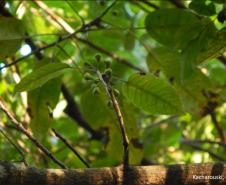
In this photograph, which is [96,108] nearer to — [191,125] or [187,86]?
[187,86]

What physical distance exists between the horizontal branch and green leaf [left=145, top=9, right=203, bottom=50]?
34cm

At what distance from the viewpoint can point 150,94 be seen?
1.36 metres

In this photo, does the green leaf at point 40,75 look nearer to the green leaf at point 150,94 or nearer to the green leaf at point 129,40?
the green leaf at point 150,94

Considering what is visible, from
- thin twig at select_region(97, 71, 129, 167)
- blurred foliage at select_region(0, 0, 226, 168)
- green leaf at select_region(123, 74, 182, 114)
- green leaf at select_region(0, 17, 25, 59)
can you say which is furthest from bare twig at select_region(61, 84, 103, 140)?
thin twig at select_region(97, 71, 129, 167)

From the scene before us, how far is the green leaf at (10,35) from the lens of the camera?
1.43 metres

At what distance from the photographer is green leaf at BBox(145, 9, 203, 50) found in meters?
1.33

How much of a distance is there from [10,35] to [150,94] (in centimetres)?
42

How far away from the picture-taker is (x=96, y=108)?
67.4 inches

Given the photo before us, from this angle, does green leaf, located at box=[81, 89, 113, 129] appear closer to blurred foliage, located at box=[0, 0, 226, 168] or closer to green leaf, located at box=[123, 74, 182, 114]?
blurred foliage, located at box=[0, 0, 226, 168]

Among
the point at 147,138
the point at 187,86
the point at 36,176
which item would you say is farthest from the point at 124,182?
the point at 147,138

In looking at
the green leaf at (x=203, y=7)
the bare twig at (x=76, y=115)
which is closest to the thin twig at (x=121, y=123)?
the green leaf at (x=203, y=7)

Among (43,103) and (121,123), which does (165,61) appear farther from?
(121,123)

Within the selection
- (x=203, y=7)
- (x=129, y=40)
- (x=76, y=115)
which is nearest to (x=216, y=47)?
(x=203, y=7)

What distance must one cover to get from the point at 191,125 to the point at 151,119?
0.22 m
